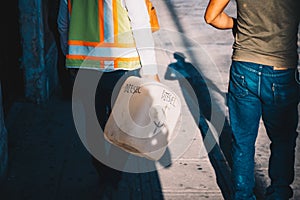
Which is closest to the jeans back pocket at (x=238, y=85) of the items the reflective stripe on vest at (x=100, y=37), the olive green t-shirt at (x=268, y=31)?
the olive green t-shirt at (x=268, y=31)

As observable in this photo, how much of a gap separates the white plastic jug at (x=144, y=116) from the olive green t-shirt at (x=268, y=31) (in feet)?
2.00

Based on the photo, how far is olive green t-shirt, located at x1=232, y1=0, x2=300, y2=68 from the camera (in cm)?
392

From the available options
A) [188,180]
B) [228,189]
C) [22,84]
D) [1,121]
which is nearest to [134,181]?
[188,180]

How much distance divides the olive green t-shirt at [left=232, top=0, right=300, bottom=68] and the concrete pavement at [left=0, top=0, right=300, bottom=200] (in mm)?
1318

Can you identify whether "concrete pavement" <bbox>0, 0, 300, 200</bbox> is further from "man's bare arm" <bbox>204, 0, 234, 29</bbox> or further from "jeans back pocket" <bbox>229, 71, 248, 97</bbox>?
"man's bare arm" <bbox>204, 0, 234, 29</bbox>

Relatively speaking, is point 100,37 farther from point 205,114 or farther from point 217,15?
point 205,114

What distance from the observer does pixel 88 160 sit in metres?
5.49

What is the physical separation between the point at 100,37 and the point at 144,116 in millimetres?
727

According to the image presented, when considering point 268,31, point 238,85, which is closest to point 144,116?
point 238,85

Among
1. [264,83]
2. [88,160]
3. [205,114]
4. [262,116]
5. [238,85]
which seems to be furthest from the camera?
[205,114]

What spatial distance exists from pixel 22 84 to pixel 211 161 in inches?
101

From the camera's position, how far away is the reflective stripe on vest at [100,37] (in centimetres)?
432

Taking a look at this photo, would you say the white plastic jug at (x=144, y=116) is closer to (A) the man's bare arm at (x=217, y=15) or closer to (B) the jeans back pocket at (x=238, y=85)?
(B) the jeans back pocket at (x=238, y=85)

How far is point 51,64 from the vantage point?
7.36 m
